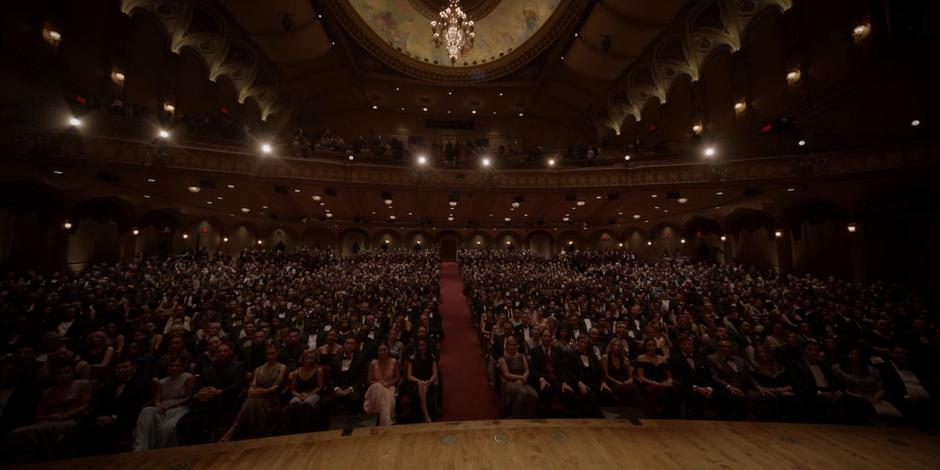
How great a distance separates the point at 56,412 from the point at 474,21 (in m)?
21.4

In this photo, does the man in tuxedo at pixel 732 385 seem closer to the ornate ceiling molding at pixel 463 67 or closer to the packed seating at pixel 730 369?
the packed seating at pixel 730 369

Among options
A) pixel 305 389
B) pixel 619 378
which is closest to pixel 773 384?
pixel 619 378

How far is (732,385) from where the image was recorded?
4.51m

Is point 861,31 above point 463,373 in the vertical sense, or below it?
above

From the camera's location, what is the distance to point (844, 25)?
36.5 ft

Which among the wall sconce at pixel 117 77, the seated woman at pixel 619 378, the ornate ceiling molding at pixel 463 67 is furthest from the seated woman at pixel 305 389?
the ornate ceiling molding at pixel 463 67

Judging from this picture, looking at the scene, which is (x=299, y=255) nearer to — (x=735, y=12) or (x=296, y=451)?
(x=296, y=451)

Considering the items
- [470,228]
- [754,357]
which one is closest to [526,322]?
[754,357]

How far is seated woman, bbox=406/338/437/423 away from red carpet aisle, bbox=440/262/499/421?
0.64 metres

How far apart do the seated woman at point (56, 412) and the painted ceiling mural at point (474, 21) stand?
17688mm

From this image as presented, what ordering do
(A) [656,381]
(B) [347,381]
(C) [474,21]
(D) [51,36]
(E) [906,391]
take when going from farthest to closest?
(C) [474,21] → (D) [51,36] → (B) [347,381] → (A) [656,381] → (E) [906,391]

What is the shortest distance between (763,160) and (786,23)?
5.70m

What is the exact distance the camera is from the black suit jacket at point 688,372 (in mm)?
4555

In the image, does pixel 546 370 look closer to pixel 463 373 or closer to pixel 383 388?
pixel 463 373
